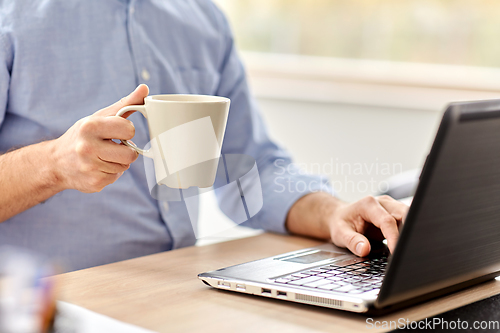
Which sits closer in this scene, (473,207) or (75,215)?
(473,207)

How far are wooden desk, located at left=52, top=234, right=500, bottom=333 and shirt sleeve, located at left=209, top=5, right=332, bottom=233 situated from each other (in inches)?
4.3

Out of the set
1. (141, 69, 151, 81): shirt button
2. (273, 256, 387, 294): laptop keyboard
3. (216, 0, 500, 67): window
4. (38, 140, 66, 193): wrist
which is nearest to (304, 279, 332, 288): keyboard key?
(273, 256, 387, 294): laptop keyboard

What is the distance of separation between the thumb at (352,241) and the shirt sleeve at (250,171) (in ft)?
0.46

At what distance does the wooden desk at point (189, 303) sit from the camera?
0.49 metres

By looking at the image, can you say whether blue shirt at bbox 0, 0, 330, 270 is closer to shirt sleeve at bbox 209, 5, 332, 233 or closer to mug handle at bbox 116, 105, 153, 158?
shirt sleeve at bbox 209, 5, 332, 233

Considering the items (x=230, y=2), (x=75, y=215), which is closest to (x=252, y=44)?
(x=230, y=2)

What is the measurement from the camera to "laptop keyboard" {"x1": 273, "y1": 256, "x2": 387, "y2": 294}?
0.53 metres

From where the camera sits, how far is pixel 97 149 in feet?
1.89

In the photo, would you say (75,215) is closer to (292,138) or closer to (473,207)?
(473,207)

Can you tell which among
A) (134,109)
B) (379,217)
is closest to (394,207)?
(379,217)

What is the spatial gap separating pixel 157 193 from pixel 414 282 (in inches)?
14.2

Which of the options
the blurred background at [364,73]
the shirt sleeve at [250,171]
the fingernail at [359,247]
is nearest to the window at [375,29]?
the blurred background at [364,73]

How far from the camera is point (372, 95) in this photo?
7.39 ft

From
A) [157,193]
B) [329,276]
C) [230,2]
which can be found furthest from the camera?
[230,2]
